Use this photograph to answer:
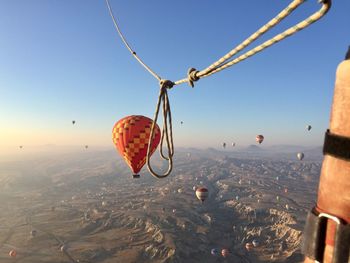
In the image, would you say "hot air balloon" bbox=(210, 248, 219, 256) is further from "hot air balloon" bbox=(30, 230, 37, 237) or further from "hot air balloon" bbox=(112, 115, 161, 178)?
"hot air balloon" bbox=(112, 115, 161, 178)

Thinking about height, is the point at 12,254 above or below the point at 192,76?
below

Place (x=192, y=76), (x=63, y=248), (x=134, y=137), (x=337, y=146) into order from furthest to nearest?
(x=63, y=248), (x=134, y=137), (x=192, y=76), (x=337, y=146)

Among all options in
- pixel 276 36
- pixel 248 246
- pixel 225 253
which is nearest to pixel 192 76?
pixel 276 36

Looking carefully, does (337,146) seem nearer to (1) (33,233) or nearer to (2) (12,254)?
(2) (12,254)

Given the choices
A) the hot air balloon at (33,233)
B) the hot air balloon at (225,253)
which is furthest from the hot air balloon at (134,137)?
the hot air balloon at (33,233)

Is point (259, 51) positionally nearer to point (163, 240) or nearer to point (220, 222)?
point (163, 240)

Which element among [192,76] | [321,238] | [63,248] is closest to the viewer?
[321,238]

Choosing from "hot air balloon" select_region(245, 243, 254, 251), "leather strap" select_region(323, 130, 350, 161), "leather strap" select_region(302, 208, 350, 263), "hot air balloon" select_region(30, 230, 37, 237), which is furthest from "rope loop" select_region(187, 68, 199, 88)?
"hot air balloon" select_region(30, 230, 37, 237)
